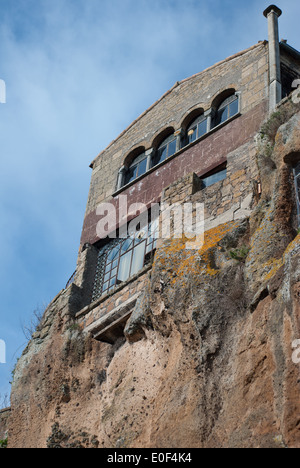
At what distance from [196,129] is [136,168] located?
5.84ft


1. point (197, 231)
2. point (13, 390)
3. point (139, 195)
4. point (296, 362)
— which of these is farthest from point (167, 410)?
point (139, 195)

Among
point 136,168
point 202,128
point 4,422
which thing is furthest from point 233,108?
point 4,422

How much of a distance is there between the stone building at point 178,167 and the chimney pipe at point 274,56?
0.02 meters

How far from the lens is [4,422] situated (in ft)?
44.8

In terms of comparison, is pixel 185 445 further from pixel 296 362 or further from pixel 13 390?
pixel 13 390

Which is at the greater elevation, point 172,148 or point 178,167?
point 172,148

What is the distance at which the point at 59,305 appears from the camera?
13.0m

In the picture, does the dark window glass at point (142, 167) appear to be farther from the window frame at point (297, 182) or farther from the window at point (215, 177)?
the window frame at point (297, 182)

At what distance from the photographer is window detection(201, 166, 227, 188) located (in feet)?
41.0

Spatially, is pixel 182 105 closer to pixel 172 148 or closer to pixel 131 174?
pixel 172 148

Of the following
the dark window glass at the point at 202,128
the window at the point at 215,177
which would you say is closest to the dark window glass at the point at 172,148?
the dark window glass at the point at 202,128

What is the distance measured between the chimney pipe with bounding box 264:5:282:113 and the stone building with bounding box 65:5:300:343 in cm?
2

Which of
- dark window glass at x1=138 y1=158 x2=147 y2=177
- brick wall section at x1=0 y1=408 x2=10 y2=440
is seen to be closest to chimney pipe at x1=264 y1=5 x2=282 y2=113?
dark window glass at x1=138 y1=158 x2=147 y2=177
